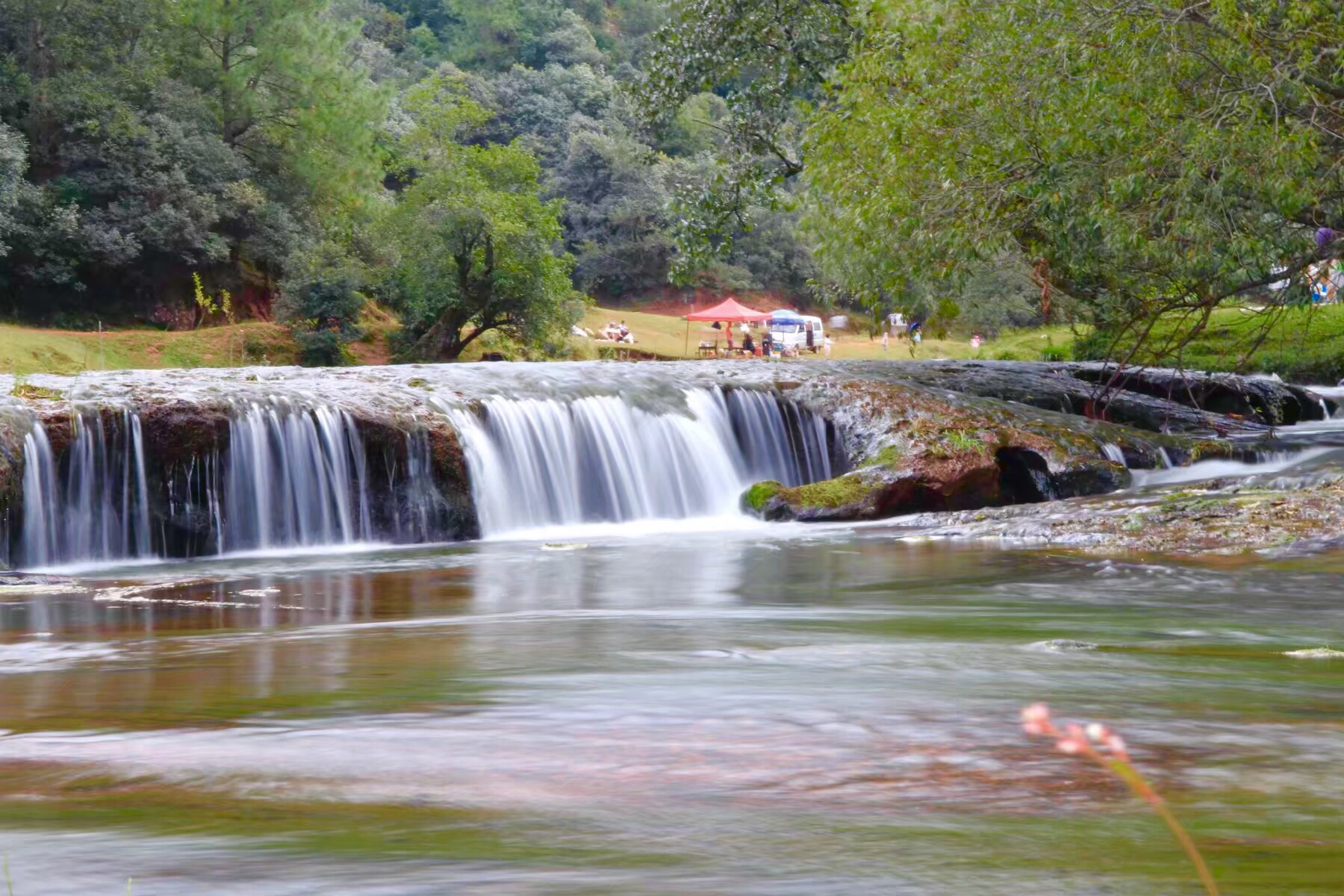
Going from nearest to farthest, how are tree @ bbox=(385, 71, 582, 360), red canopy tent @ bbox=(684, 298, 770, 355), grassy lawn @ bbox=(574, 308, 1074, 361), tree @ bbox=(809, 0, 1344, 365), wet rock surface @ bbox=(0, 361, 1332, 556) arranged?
1. tree @ bbox=(809, 0, 1344, 365)
2. wet rock surface @ bbox=(0, 361, 1332, 556)
3. tree @ bbox=(385, 71, 582, 360)
4. grassy lawn @ bbox=(574, 308, 1074, 361)
5. red canopy tent @ bbox=(684, 298, 770, 355)

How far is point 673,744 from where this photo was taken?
4.90m

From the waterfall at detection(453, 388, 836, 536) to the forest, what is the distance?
2872 millimetres

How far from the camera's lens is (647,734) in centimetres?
507

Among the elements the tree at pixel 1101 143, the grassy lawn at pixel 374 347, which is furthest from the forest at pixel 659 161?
the grassy lawn at pixel 374 347

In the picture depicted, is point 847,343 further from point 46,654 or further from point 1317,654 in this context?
point 46,654

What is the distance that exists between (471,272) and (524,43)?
61.3 m

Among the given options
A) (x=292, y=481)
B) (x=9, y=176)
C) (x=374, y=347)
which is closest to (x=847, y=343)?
(x=374, y=347)

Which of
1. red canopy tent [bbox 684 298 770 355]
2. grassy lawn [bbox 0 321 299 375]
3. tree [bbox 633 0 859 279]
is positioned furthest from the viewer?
red canopy tent [bbox 684 298 770 355]

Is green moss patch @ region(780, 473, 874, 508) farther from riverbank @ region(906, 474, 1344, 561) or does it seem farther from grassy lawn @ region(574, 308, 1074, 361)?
grassy lawn @ region(574, 308, 1074, 361)

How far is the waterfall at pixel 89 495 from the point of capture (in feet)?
50.2

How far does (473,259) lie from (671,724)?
1573 inches

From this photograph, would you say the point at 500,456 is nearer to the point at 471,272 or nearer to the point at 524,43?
the point at 471,272

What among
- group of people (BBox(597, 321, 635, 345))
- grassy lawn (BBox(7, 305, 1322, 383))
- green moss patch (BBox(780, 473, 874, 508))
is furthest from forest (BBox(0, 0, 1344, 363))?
group of people (BBox(597, 321, 635, 345))

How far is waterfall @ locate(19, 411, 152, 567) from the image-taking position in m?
15.3
